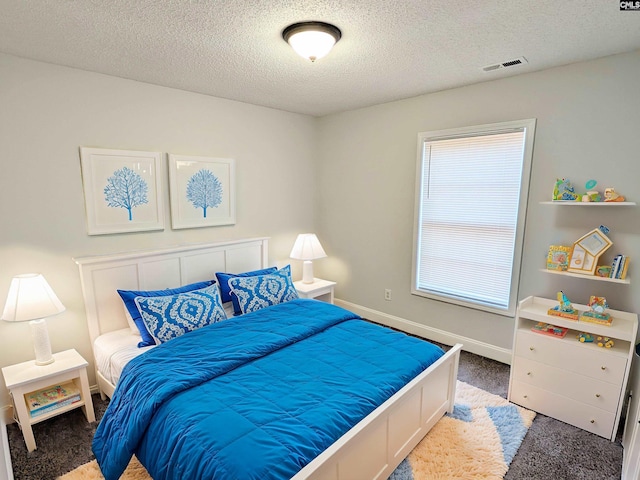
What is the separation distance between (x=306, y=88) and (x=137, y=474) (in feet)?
9.98

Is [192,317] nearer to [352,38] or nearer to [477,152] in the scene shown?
[352,38]

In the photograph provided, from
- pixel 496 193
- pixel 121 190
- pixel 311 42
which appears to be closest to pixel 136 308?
pixel 121 190

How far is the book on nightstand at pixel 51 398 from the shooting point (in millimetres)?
2178

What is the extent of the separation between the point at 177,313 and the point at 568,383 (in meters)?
2.75

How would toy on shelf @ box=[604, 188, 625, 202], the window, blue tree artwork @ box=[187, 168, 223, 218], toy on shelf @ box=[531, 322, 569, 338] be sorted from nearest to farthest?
1. toy on shelf @ box=[604, 188, 625, 202]
2. toy on shelf @ box=[531, 322, 569, 338]
3. the window
4. blue tree artwork @ box=[187, 168, 223, 218]

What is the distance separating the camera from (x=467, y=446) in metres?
2.09

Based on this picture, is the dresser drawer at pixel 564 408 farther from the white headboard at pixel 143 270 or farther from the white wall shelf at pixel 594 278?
the white headboard at pixel 143 270

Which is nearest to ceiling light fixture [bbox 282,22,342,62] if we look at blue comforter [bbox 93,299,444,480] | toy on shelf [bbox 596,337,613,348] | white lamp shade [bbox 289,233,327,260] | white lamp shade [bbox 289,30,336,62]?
white lamp shade [bbox 289,30,336,62]

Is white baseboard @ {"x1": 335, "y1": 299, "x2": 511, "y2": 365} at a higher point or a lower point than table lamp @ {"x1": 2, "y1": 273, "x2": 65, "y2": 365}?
lower

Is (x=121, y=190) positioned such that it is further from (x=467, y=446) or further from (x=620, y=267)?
(x=620, y=267)

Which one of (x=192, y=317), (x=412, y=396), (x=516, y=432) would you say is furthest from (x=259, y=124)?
(x=516, y=432)

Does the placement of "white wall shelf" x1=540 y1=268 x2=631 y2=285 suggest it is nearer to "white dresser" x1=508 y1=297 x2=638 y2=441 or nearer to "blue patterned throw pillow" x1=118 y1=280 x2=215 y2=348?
"white dresser" x1=508 y1=297 x2=638 y2=441

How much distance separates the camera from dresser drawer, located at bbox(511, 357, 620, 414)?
2.15 metres

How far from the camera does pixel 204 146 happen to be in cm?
324
